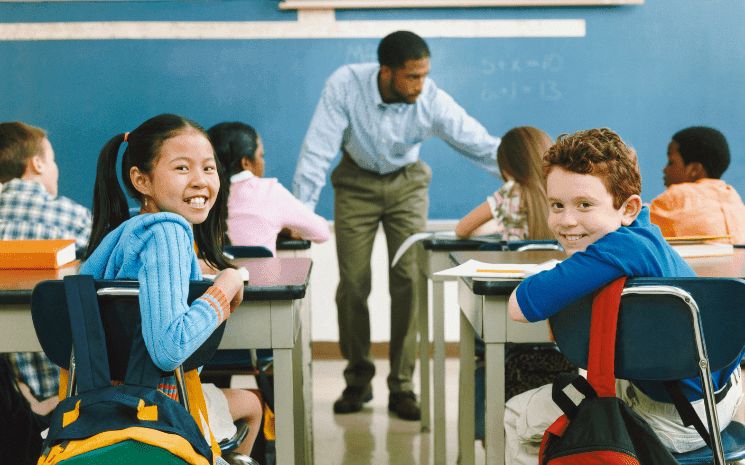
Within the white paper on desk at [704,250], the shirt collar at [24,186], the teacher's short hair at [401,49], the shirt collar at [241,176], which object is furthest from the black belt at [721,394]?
the shirt collar at [24,186]

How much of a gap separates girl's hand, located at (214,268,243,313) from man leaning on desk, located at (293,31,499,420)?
63.4 inches

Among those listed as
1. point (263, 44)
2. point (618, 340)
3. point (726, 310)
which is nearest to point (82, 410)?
point (618, 340)

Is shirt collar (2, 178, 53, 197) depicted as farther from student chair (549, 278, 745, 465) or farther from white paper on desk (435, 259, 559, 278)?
student chair (549, 278, 745, 465)

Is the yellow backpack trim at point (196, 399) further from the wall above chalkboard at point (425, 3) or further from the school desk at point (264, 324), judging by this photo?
the wall above chalkboard at point (425, 3)

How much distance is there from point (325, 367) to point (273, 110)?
1.46 metres

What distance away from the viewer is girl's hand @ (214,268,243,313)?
1081 mm

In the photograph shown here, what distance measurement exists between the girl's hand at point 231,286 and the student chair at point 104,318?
0.11 feet

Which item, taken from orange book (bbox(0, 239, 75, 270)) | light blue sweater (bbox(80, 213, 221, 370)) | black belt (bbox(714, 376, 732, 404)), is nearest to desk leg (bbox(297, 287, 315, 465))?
orange book (bbox(0, 239, 75, 270))

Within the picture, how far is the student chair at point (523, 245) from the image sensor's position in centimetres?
186

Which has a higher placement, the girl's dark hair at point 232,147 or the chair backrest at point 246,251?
the girl's dark hair at point 232,147

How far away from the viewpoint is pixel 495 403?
1.34m

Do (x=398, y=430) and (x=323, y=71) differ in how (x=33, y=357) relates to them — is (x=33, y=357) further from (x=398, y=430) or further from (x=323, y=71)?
(x=323, y=71)

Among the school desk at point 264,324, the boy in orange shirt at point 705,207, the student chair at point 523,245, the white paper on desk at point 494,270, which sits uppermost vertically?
the boy in orange shirt at point 705,207

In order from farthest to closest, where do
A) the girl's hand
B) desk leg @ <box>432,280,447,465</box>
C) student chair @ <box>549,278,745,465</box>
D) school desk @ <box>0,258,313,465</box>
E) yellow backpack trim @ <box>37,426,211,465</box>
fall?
1. desk leg @ <box>432,280,447,465</box>
2. school desk @ <box>0,258,313,465</box>
3. the girl's hand
4. student chair @ <box>549,278,745,465</box>
5. yellow backpack trim @ <box>37,426,211,465</box>
